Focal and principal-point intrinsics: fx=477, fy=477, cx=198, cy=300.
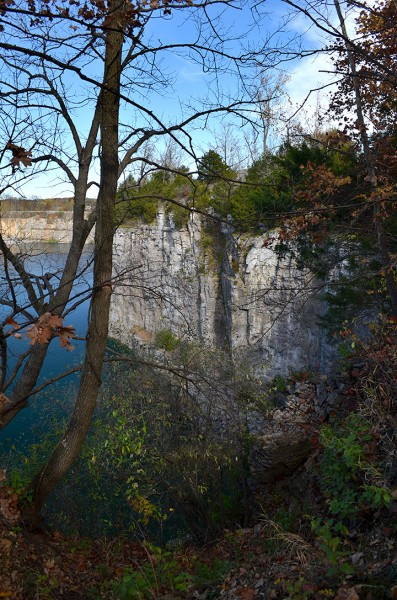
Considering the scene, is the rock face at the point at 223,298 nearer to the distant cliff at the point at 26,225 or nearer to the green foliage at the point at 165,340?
the green foliage at the point at 165,340

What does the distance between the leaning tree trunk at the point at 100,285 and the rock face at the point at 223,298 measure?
10.5 metres

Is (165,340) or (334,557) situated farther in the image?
(165,340)

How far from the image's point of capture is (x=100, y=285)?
16.6 ft

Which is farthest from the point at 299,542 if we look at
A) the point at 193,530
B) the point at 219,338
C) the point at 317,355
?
the point at 219,338

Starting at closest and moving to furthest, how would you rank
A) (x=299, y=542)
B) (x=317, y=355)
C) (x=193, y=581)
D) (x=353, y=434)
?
(x=299, y=542) → (x=193, y=581) → (x=353, y=434) → (x=317, y=355)

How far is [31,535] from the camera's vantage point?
536cm

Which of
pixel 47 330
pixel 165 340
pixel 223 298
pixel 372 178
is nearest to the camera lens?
pixel 47 330

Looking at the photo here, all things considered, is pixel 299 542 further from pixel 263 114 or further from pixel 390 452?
pixel 263 114

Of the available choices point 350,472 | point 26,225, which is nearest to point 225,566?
point 350,472

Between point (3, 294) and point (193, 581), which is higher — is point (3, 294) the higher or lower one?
the higher one

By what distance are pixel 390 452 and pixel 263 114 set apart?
12.7ft

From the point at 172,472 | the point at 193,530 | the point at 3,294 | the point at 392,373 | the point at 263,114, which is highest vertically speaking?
the point at 263,114

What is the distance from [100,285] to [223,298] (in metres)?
17.8

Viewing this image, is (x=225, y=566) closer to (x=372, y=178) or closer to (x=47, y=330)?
(x=47, y=330)
